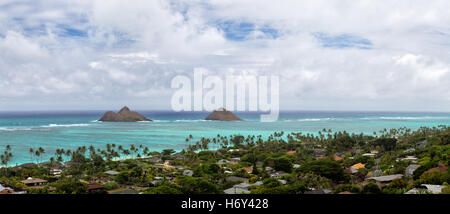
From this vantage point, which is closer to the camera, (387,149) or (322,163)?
(322,163)

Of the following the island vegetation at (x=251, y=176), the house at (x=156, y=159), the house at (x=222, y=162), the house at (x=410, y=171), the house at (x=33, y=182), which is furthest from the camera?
the house at (x=156, y=159)

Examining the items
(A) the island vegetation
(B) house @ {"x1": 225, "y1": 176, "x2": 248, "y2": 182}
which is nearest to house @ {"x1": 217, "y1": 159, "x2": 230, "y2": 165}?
(A) the island vegetation

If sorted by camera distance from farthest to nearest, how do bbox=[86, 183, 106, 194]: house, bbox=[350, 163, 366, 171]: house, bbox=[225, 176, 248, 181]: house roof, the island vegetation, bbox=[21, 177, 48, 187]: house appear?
bbox=[350, 163, 366, 171]: house < bbox=[225, 176, 248, 181]: house roof < bbox=[21, 177, 48, 187]: house < bbox=[86, 183, 106, 194]: house < the island vegetation

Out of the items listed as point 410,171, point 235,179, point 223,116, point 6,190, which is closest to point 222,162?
point 235,179

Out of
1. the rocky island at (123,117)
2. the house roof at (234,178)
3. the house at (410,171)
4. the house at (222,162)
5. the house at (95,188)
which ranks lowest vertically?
the house at (222,162)

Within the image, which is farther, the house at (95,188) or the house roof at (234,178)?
the house roof at (234,178)

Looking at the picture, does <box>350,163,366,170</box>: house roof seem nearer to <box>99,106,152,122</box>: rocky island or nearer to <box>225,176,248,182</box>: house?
<box>225,176,248,182</box>: house

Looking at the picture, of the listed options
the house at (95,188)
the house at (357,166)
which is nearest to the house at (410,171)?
the house at (357,166)

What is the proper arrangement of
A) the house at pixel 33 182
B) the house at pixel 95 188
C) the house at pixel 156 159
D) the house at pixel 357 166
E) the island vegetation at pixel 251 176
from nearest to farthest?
1. the island vegetation at pixel 251 176
2. the house at pixel 95 188
3. the house at pixel 33 182
4. the house at pixel 357 166
5. the house at pixel 156 159

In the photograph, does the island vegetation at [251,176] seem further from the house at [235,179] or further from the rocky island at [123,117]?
the rocky island at [123,117]
